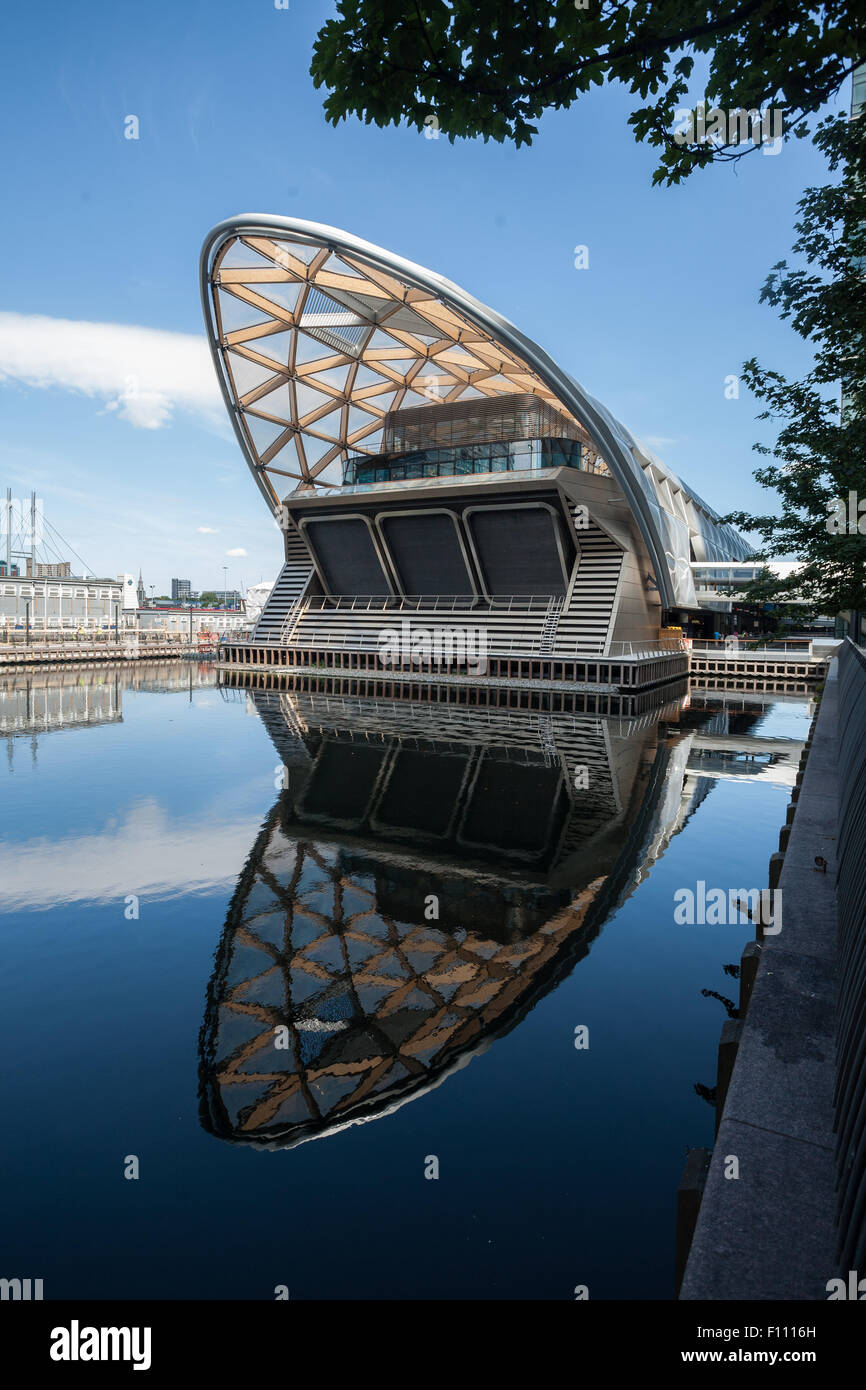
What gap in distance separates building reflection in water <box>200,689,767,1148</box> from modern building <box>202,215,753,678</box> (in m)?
15.5

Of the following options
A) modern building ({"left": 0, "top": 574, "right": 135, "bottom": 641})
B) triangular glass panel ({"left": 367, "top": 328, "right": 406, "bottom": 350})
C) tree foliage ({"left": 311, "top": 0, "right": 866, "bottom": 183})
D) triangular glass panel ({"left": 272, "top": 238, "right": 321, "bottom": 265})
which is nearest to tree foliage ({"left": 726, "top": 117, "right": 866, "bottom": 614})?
tree foliage ({"left": 311, "top": 0, "right": 866, "bottom": 183})

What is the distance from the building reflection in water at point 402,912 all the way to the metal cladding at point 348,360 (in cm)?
A: 1844

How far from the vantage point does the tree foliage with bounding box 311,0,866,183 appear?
347 cm

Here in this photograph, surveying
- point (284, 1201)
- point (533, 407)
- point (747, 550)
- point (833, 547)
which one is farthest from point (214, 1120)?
point (747, 550)

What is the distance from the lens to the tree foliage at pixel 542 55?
3471mm

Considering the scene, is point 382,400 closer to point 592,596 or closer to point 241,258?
point 241,258

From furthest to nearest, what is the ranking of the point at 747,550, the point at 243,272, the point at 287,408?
the point at 747,550 < the point at 287,408 < the point at 243,272

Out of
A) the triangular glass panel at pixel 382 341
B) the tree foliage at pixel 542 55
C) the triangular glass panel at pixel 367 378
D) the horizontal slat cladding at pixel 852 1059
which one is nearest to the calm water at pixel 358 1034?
the horizontal slat cladding at pixel 852 1059

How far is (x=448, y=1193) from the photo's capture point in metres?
4.35

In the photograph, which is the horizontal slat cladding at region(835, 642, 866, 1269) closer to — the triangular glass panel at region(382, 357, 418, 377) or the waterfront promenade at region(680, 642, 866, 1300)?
the waterfront promenade at region(680, 642, 866, 1300)

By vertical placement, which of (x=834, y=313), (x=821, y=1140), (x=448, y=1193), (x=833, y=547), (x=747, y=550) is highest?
(x=747, y=550)

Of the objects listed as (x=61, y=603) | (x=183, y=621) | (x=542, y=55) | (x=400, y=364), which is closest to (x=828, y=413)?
(x=542, y=55)

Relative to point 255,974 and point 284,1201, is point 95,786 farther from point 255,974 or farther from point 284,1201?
point 284,1201
